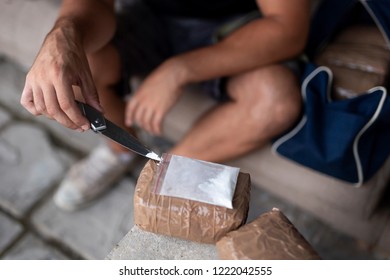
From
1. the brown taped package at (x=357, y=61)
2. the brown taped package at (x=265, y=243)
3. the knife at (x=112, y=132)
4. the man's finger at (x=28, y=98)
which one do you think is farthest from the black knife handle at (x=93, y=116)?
the brown taped package at (x=357, y=61)

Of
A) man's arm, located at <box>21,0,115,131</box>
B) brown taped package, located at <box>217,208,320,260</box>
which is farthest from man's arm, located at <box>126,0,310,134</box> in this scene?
brown taped package, located at <box>217,208,320,260</box>

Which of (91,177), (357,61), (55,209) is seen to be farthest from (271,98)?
(55,209)

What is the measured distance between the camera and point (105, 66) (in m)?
1.12

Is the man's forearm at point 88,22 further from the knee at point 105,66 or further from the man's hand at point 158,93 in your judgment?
the man's hand at point 158,93

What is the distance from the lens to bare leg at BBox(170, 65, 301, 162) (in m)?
1.04

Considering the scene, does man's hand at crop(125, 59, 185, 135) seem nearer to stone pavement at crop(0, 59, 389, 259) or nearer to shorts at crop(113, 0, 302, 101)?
shorts at crop(113, 0, 302, 101)

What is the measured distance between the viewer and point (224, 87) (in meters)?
1.17

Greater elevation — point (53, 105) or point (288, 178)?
point (53, 105)

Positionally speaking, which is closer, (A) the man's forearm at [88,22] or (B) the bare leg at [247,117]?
(A) the man's forearm at [88,22]

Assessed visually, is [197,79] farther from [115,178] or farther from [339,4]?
[115,178]

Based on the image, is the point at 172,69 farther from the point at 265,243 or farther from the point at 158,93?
the point at 265,243

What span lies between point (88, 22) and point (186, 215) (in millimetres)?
529

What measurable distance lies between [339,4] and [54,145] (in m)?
1.01

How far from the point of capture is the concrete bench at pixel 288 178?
1.11 metres
